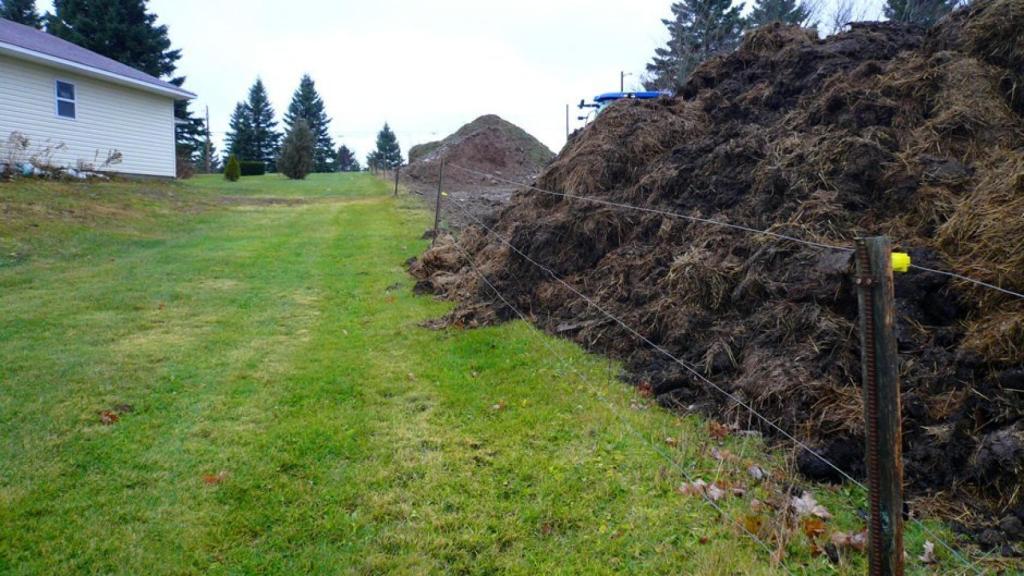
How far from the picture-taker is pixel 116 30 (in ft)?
92.4

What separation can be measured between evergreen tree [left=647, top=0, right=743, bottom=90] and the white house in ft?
70.2

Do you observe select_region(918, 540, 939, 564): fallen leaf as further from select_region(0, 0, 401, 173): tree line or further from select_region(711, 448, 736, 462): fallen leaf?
select_region(0, 0, 401, 173): tree line

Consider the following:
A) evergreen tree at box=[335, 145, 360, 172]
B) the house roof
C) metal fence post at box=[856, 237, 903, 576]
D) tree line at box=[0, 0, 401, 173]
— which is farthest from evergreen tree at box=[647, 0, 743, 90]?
evergreen tree at box=[335, 145, 360, 172]

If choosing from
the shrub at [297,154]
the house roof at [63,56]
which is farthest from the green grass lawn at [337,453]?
the shrub at [297,154]

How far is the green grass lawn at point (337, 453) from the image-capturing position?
10.1 feet

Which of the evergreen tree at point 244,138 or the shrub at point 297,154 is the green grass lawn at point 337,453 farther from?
the evergreen tree at point 244,138

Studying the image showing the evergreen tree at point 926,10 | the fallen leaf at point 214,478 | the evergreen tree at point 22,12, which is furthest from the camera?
the evergreen tree at point 22,12

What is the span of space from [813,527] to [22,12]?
4749 centimetres

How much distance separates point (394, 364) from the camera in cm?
585

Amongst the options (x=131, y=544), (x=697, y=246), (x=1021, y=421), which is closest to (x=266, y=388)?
(x=131, y=544)

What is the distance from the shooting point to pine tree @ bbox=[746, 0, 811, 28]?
26.0 m

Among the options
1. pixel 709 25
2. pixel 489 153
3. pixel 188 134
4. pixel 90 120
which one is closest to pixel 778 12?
pixel 709 25

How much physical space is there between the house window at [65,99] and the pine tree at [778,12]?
25.7m

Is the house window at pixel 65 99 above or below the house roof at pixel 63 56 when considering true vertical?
below
